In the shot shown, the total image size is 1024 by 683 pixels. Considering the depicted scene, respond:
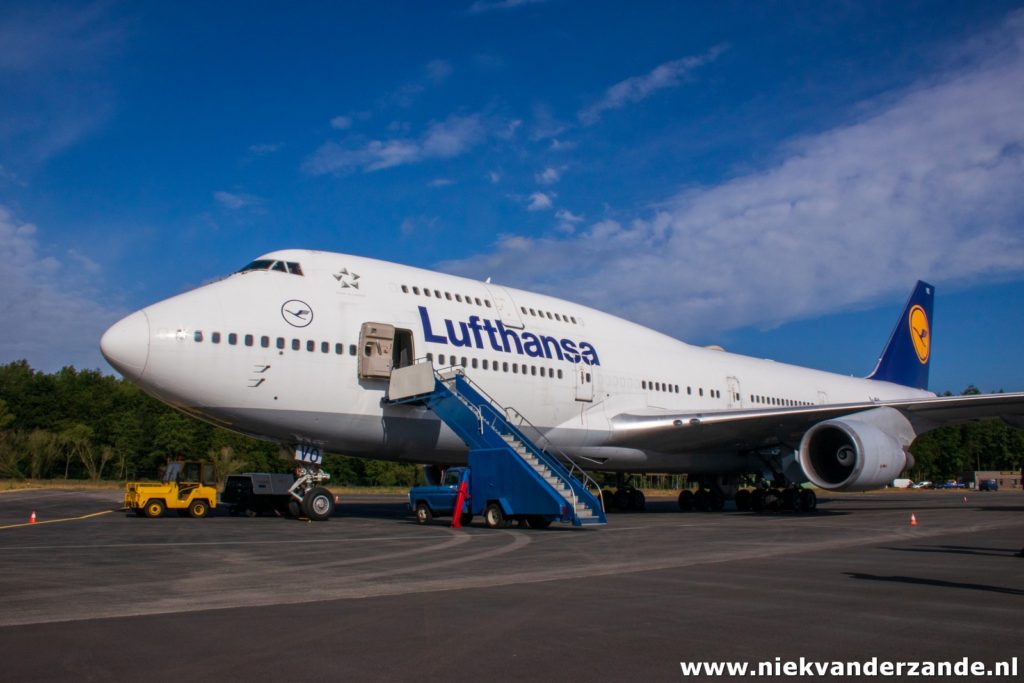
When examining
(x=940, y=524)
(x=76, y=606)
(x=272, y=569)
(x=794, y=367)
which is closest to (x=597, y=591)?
(x=272, y=569)

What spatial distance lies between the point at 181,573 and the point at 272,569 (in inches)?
37.2

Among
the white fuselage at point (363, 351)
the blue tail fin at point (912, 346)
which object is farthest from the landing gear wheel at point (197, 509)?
the blue tail fin at point (912, 346)

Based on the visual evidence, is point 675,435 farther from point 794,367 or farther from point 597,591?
point 597,591

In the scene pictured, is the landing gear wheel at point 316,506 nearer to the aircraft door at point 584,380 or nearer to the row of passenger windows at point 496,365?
the row of passenger windows at point 496,365

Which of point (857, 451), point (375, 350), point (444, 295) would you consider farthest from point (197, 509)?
point (857, 451)

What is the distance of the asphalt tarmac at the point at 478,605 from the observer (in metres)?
4.75

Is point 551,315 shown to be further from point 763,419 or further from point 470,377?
point 763,419

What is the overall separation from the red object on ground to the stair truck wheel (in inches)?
287

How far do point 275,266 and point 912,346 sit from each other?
98.9 ft

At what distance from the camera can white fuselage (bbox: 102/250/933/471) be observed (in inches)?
588

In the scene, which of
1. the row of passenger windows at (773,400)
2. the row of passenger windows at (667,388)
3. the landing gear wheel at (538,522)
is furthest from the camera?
the row of passenger windows at (773,400)

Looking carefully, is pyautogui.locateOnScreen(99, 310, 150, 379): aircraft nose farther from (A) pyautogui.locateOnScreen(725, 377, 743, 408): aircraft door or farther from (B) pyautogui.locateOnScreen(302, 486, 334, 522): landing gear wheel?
(A) pyautogui.locateOnScreen(725, 377, 743, 408): aircraft door

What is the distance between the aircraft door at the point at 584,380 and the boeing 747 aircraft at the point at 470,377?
46 mm

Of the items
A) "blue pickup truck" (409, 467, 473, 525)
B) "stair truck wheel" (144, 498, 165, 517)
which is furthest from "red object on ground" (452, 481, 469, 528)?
"stair truck wheel" (144, 498, 165, 517)
